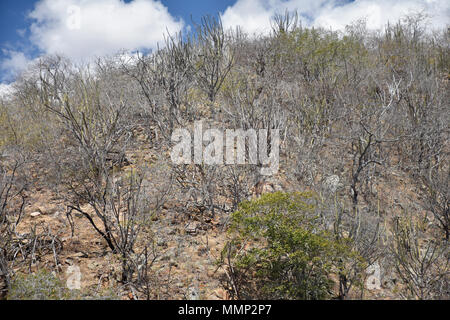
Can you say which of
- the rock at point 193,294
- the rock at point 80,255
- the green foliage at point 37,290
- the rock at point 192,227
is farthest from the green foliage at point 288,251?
the rock at point 80,255

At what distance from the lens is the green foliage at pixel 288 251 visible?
2916 mm

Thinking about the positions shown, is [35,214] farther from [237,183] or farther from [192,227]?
[237,183]

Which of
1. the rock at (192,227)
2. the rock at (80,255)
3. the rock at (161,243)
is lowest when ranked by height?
the rock at (80,255)

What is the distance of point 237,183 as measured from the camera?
4664 mm

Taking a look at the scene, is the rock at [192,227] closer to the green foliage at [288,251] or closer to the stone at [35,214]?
the green foliage at [288,251]

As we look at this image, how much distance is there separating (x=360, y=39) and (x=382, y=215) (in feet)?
30.4

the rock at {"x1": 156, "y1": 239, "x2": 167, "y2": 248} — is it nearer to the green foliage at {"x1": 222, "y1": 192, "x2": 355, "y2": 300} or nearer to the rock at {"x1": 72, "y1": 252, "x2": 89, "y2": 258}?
the rock at {"x1": 72, "y1": 252, "x2": 89, "y2": 258}

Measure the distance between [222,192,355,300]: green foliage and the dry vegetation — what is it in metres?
0.02

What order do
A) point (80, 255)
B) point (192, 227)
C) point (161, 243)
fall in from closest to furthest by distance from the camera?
point (80, 255)
point (161, 243)
point (192, 227)

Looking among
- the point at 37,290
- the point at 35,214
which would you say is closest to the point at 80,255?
the point at 37,290

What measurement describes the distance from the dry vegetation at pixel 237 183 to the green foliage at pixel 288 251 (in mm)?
19

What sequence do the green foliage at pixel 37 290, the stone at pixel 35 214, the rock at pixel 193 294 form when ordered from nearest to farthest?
the green foliage at pixel 37 290 < the rock at pixel 193 294 < the stone at pixel 35 214

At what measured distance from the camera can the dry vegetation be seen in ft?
10.4

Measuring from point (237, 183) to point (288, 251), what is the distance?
1.87 metres
